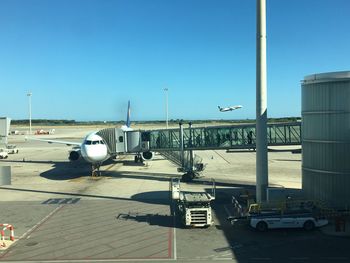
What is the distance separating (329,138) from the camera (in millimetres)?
27828

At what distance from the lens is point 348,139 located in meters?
27.2

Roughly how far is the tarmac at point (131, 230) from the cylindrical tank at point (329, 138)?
3239 mm

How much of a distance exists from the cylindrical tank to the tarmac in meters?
3.24

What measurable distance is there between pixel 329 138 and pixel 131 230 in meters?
14.8

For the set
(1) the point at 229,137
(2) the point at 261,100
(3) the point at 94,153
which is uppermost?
(2) the point at 261,100

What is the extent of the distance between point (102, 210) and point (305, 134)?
1607cm

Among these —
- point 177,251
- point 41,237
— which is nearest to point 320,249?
point 177,251

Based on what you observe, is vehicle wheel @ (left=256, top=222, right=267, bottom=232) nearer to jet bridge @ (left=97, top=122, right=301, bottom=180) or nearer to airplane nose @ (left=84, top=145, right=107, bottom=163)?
jet bridge @ (left=97, top=122, right=301, bottom=180)

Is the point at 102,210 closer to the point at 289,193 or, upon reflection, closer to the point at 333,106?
the point at 289,193

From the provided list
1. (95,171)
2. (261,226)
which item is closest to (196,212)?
(261,226)

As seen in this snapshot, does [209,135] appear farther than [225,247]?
Yes

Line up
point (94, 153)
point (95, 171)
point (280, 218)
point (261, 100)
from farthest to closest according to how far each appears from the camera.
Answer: point (95, 171) < point (94, 153) < point (261, 100) < point (280, 218)

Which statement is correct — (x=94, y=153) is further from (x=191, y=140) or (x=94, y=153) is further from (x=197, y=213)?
(x=197, y=213)

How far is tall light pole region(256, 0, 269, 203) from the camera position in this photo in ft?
94.8
